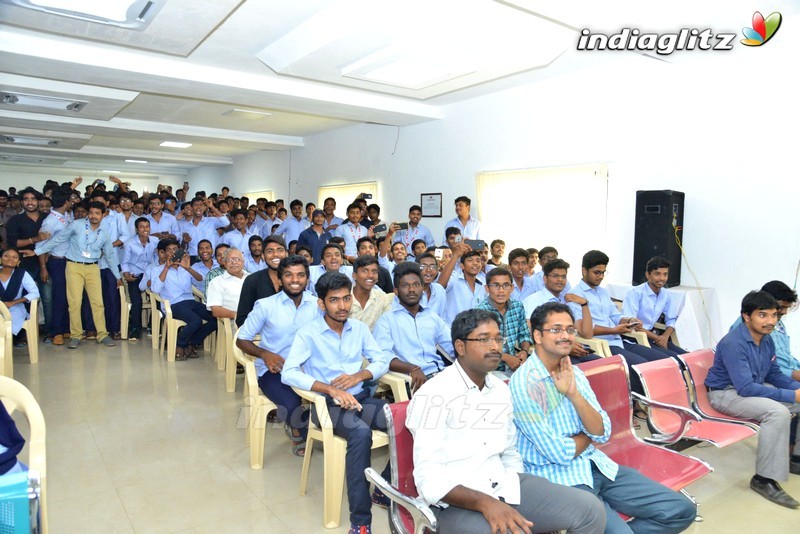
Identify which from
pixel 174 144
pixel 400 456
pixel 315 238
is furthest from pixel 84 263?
pixel 174 144

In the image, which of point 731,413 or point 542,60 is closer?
point 731,413

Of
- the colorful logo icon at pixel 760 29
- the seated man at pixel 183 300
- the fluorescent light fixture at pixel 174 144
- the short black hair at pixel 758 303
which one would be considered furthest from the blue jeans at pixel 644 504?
the fluorescent light fixture at pixel 174 144

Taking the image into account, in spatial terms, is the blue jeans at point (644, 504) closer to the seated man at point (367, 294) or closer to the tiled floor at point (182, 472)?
the tiled floor at point (182, 472)

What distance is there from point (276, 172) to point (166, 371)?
9.01 metres

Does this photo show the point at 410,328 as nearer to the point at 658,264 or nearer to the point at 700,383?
the point at 700,383

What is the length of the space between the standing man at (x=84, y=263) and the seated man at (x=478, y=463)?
5.39 m

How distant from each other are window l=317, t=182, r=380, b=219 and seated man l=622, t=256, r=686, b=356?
5.90 m

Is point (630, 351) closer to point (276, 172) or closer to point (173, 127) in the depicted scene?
point (173, 127)

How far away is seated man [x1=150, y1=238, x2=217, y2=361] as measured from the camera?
5633mm

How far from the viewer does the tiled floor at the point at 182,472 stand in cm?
270

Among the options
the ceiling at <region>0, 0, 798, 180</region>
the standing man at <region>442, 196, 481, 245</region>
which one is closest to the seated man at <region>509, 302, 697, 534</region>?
the ceiling at <region>0, 0, 798, 180</region>

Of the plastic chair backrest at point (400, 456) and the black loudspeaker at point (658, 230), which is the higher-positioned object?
the black loudspeaker at point (658, 230)

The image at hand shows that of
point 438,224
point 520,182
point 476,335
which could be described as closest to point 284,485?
point 476,335

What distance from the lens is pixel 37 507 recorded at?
4.87 ft
